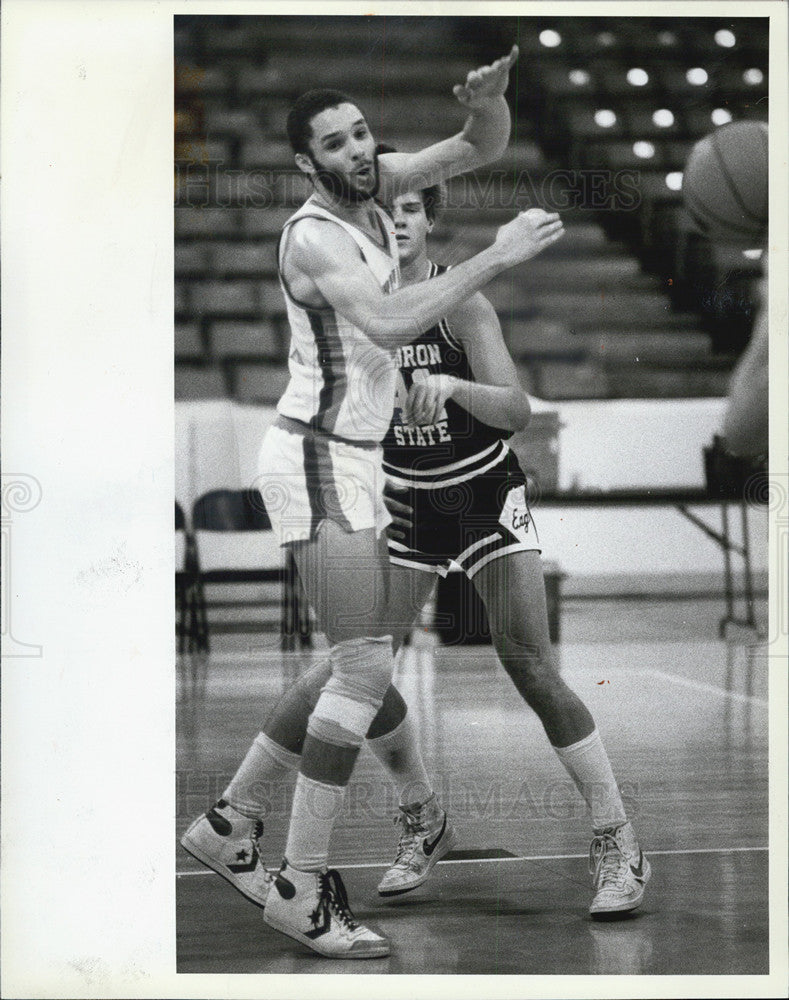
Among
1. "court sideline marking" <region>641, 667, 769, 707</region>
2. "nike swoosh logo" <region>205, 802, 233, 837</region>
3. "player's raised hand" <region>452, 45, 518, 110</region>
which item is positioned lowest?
"nike swoosh logo" <region>205, 802, 233, 837</region>

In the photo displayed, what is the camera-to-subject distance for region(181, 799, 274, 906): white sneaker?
3.79 metres

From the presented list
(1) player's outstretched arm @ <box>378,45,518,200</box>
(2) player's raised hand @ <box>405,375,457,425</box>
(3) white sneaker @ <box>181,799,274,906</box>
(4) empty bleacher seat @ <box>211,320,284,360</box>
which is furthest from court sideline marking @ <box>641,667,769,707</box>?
(1) player's outstretched arm @ <box>378,45,518,200</box>

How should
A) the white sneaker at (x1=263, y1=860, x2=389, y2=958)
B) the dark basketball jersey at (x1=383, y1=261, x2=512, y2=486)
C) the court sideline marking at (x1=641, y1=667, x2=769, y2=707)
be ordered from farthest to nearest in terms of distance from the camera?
the court sideline marking at (x1=641, y1=667, x2=769, y2=707) → the dark basketball jersey at (x1=383, y1=261, x2=512, y2=486) → the white sneaker at (x1=263, y1=860, x2=389, y2=958)

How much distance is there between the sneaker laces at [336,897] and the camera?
12.0 feet

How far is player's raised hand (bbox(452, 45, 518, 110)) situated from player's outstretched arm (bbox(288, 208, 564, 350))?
319 millimetres

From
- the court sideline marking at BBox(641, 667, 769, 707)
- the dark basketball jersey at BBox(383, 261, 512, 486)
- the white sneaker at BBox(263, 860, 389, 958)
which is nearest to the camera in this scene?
the white sneaker at BBox(263, 860, 389, 958)

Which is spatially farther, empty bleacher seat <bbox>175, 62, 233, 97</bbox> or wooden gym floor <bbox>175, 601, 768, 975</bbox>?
empty bleacher seat <bbox>175, 62, 233, 97</bbox>

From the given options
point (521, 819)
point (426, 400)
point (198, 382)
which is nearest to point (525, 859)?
point (521, 819)

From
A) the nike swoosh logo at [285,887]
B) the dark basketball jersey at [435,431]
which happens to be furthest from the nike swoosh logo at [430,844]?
the dark basketball jersey at [435,431]

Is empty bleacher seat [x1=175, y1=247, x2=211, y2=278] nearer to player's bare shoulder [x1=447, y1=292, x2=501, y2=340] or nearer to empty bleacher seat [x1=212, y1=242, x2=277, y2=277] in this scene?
empty bleacher seat [x1=212, y1=242, x2=277, y2=277]

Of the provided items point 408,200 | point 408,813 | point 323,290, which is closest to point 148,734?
point 408,813

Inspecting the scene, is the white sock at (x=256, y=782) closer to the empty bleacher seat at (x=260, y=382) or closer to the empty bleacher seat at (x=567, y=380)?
the empty bleacher seat at (x=260, y=382)

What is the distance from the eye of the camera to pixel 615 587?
390cm

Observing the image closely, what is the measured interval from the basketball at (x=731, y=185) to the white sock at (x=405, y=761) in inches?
53.7
